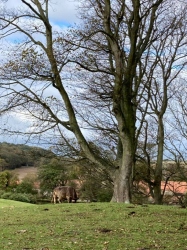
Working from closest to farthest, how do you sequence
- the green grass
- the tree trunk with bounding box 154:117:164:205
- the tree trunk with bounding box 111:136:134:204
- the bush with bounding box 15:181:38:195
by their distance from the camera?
the green grass < the tree trunk with bounding box 111:136:134:204 < the tree trunk with bounding box 154:117:164:205 < the bush with bounding box 15:181:38:195

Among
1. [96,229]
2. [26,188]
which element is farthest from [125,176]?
[26,188]

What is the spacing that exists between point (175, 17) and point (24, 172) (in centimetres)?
2394

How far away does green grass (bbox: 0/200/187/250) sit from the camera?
20.9 ft

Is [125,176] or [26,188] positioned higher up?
[26,188]

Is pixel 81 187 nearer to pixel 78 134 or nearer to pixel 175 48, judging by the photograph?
pixel 175 48

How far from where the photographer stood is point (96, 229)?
25.2 ft

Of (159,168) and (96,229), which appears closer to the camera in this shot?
(96,229)

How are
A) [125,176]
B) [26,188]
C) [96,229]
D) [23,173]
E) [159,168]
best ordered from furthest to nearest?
[23,173] → [26,188] → [159,168] → [125,176] → [96,229]

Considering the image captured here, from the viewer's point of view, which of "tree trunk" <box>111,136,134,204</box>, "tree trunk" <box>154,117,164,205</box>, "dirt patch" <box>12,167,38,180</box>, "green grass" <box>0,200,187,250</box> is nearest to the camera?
"green grass" <box>0,200,187,250</box>

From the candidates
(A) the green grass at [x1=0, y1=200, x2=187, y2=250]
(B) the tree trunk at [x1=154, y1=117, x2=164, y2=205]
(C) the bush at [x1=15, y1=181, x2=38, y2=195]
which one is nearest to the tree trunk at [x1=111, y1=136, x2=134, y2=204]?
(A) the green grass at [x1=0, y1=200, x2=187, y2=250]

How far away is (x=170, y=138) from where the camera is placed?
71.9 feet

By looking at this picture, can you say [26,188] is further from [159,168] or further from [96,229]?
[96,229]

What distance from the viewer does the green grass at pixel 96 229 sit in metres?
6.38

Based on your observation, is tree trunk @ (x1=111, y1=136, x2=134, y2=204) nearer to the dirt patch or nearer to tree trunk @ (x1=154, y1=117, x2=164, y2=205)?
tree trunk @ (x1=154, y1=117, x2=164, y2=205)
